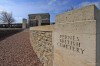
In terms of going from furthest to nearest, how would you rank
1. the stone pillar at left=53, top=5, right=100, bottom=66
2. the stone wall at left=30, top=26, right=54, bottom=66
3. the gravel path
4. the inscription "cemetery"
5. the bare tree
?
the bare tree, the gravel path, the stone wall at left=30, top=26, right=54, bottom=66, the inscription "cemetery", the stone pillar at left=53, top=5, right=100, bottom=66

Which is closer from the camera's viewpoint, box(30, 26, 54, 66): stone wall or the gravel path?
box(30, 26, 54, 66): stone wall

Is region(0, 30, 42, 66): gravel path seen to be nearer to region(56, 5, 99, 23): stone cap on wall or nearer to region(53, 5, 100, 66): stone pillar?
region(53, 5, 100, 66): stone pillar

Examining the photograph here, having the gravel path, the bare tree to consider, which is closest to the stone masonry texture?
the gravel path

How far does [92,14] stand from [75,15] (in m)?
0.72

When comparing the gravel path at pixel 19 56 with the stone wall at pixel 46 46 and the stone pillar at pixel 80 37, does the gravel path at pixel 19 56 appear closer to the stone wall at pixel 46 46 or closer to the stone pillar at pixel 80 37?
the stone wall at pixel 46 46

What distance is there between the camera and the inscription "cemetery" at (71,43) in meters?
3.73

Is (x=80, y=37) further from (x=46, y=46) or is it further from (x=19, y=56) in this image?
(x=19, y=56)

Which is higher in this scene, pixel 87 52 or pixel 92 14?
pixel 92 14

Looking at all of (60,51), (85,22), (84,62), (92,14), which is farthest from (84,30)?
(60,51)

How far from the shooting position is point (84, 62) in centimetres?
345

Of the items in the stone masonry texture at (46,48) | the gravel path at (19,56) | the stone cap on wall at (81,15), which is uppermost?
the stone cap on wall at (81,15)

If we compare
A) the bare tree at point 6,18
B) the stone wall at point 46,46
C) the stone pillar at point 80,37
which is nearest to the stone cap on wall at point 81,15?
the stone pillar at point 80,37

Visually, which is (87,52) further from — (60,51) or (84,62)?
(60,51)

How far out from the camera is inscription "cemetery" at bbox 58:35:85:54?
3729mm
